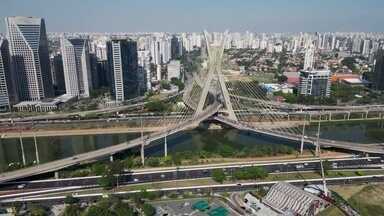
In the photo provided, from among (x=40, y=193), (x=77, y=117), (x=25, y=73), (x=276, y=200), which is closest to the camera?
(x=276, y=200)

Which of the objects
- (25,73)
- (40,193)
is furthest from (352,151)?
(25,73)

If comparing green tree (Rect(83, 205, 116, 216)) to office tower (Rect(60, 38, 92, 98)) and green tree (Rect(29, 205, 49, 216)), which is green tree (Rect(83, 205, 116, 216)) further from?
office tower (Rect(60, 38, 92, 98))

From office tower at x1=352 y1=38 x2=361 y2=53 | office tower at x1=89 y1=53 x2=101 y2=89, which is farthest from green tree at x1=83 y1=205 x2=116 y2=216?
office tower at x1=352 y1=38 x2=361 y2=53

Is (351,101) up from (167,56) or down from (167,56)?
down

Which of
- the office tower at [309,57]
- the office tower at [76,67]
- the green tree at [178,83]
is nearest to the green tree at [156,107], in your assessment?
the office tower at [76,67]

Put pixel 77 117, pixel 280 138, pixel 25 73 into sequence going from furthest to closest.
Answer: pixel 25 73 < pixel 77 117 < pixel 280 138

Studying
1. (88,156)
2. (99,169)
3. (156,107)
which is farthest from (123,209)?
(156,107)

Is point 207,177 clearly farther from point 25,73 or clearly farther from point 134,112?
point 25,73

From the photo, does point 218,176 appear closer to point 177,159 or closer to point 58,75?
point 177,159
